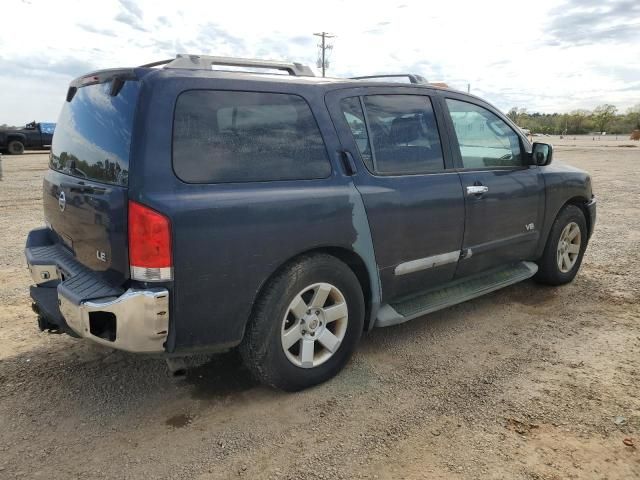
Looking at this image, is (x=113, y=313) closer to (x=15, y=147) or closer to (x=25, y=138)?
(x=15, y=147)

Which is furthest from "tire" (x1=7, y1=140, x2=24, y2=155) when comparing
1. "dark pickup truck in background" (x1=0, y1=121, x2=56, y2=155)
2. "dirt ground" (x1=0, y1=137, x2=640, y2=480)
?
"dirt ground" (x1=0, y1=137, x2=640, y2=480)

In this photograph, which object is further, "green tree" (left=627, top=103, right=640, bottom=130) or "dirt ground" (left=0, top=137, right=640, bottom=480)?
"green tree" (left=627, top=103, right=640, bottom=130)

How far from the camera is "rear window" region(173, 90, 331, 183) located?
8.45 feet

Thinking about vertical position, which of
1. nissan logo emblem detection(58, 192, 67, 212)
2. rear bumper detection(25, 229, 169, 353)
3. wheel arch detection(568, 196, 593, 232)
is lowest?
rear bumper detection(25, 229, 169, 353)

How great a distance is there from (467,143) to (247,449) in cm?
265

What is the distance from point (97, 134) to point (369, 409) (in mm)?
2088

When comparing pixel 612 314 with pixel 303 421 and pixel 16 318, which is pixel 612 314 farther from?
pixel 16 318

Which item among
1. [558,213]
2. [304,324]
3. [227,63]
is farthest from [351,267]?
[558,213]

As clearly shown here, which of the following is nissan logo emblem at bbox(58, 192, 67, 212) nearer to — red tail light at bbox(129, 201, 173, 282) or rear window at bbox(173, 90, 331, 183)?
red tail light at bbox(129, 201, 173, 282)

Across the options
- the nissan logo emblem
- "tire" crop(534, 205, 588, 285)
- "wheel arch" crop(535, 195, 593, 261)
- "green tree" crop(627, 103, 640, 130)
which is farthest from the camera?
"green tree" crop(627, 103, 640, 130)

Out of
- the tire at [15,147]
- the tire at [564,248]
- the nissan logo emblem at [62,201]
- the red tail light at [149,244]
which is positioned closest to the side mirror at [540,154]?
the tire at [564,248]

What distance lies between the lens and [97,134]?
2.81m

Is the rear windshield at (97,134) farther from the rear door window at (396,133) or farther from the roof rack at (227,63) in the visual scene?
the rear door window at (396,133)

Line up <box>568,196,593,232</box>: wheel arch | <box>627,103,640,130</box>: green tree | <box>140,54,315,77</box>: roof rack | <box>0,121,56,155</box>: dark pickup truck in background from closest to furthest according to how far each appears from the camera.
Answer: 1. <box>140,54,315,77</box>: roof rack
2. <box>568,196,593,232</box>: wheel arch
3. <box>0,121,56,155</box>: dark pickup truck in background
4. <box>627,103,640,130</box>: green tree
